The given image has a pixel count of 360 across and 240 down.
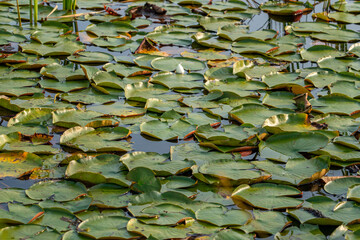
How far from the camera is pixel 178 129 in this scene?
10.4 feet

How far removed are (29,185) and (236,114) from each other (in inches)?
57.2

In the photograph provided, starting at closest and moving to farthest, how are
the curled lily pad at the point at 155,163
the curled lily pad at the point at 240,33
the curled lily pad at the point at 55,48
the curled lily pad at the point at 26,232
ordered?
1. the curled lily pad at the point at 26,232
2. the curled lily pad at the point at 155,163
3. the curled lily pad at the point at 55,48
4. the curled lily pad at the point at 240,33

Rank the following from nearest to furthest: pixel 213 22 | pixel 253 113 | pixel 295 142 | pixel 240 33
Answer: pixel 295 142 → pixel 253 113 → pixel 240 33 → pixel 213 22

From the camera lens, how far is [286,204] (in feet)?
8.02

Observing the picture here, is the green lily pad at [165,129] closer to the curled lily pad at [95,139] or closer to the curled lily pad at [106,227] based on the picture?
the curled lily pad at [95,139]

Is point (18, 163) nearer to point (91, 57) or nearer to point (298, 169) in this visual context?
point (298, 169)

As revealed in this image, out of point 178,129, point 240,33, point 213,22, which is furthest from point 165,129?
point 213,22

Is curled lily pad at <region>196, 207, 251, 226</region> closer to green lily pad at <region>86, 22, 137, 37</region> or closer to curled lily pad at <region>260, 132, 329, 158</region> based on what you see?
curled lily pad at <region>260, 132, 329, 158</region>

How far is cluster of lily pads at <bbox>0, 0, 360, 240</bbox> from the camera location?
2328 mm

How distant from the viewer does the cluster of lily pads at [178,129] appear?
2.33 m

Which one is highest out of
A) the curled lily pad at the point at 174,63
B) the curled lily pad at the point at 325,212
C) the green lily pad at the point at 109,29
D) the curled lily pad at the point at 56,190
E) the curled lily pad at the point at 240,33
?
the curled lily pad at the point at 240,33

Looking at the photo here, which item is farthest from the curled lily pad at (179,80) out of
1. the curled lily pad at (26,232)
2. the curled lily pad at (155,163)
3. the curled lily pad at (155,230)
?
the curled lily pad at (26,232)

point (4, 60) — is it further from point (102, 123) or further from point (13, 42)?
point (102, 123)

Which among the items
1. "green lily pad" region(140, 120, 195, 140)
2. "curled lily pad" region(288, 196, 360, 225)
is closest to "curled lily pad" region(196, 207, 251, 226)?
"curled lily pad" region(288, 196, 360, 225)
